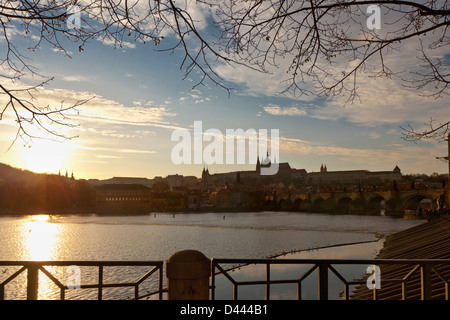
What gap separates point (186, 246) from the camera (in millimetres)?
53219

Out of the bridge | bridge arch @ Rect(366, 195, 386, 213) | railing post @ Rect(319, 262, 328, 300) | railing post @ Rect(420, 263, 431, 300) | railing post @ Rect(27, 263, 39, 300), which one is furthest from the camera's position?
bridge arch @ Rect(366, 195, 386, 213)

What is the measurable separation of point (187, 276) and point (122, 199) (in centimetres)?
15996

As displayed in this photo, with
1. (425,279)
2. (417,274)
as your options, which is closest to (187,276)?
(425,279)

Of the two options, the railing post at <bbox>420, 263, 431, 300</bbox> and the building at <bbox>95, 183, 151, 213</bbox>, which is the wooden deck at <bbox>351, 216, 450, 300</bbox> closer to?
the railing post at <bbox>420, 263, 431, 300</bbox>

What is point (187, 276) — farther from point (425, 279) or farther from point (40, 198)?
point (40, 198)

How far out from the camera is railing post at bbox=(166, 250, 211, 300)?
5344 mm

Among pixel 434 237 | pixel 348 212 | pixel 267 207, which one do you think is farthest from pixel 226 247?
pixel 267 207

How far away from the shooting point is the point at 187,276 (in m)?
5.34

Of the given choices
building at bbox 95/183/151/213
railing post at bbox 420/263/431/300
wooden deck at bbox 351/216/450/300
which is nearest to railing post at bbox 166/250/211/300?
railing post at bbox 420/263/431/300

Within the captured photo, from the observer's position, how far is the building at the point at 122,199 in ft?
513

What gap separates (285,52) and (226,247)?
47.1 metres

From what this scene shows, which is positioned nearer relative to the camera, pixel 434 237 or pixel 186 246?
pixel 434 237

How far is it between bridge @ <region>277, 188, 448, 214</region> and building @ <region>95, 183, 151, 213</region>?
177 ft
